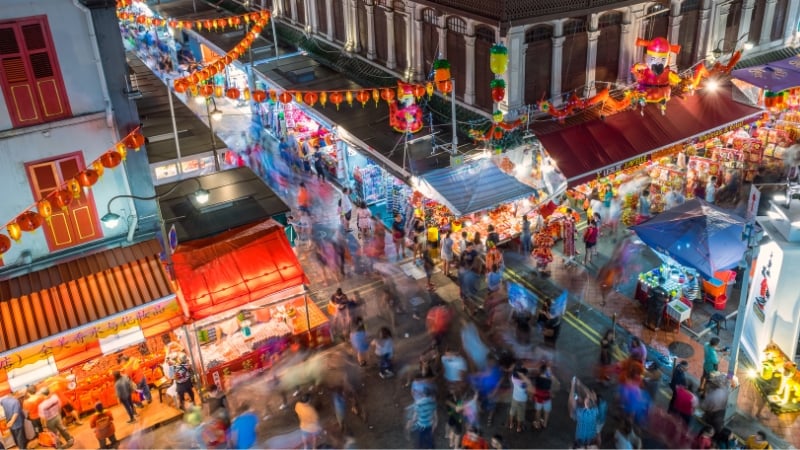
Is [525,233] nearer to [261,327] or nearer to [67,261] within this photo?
[261,327]

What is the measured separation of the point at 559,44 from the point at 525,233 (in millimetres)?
5653

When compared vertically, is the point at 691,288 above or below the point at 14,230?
below

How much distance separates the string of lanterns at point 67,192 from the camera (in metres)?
12.9

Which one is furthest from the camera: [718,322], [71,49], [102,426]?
[718,322]

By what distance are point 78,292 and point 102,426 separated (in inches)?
115

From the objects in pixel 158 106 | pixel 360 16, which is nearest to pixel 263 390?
pixel 158 106

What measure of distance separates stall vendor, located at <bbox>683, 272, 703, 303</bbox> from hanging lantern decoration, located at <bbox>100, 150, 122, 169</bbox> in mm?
14301

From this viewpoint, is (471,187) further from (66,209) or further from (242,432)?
(66,209)

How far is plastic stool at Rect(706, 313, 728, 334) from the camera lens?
16.5m

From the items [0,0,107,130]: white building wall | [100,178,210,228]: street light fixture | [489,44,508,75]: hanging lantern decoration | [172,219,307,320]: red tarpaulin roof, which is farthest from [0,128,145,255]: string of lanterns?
[489,44,508,75]: hanging lantern decoration

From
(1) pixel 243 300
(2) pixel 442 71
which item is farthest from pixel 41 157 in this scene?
(2) pixel 442 71

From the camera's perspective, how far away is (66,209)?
15.1m

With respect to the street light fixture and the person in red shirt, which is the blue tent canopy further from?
the street light fixture

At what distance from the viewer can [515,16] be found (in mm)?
17750
